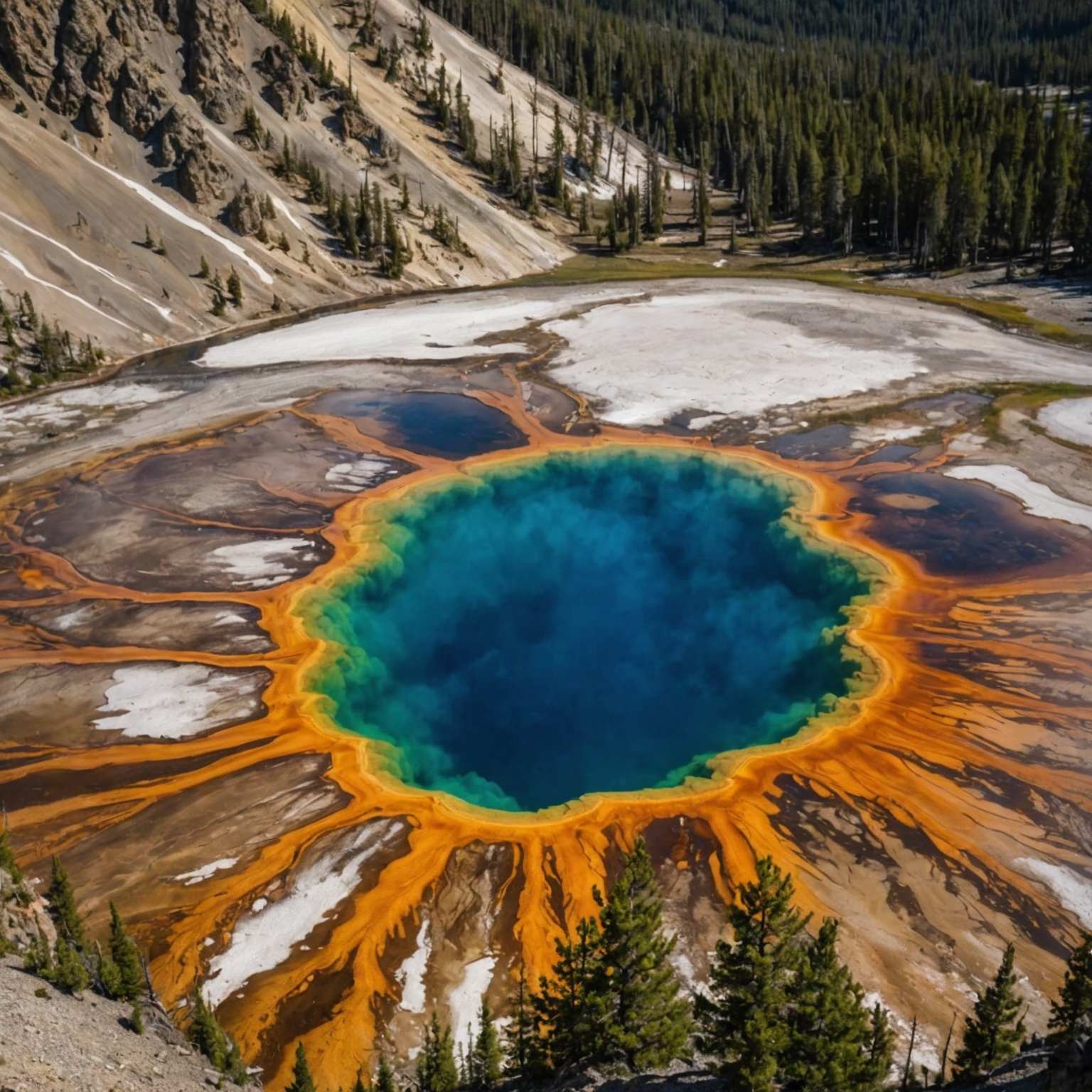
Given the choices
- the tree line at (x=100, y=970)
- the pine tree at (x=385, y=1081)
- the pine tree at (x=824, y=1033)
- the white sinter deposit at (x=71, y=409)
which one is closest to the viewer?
the pine tree at (x=824, y=1033)

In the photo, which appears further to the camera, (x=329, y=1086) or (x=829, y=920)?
(x=329, y=1086)

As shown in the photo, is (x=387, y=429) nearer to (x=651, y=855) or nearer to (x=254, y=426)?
(x=254, y=426)

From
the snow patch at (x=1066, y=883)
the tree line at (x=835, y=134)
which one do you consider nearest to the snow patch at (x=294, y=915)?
the snow patch at (x=1066, y=883)

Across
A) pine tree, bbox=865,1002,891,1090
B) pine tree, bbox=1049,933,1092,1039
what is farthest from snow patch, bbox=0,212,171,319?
pine tree, bbox=1049,933,1092,1039

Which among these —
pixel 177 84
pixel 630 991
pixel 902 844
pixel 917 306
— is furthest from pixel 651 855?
pixel 177 84

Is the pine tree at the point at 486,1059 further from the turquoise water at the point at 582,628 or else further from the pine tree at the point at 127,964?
the turquoise water at the point at 582,628

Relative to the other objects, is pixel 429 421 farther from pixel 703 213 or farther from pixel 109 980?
pixel 703 213

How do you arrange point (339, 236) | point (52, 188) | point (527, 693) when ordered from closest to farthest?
point (527, 693) < point (52, 188) < point (339, 236)
